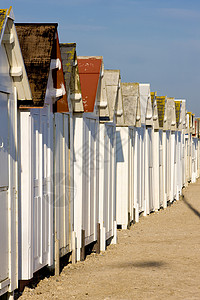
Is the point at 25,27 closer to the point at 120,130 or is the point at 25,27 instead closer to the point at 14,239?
the point at 14,239

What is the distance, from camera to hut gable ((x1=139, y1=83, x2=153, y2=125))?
19344mm

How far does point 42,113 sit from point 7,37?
1725mm

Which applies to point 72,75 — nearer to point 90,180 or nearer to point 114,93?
point 90,180

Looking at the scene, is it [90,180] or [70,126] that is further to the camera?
[90,180]

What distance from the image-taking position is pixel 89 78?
1191 centimetres

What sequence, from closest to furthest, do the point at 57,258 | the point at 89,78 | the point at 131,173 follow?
the point at 57,258 → the point at 89,78 → the point at 131,173

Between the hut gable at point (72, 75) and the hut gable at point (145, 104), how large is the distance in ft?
27.8

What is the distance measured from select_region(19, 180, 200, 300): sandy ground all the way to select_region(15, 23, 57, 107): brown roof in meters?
2.74

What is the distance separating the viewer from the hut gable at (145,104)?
63.5 ft

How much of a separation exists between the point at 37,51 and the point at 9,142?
1.49 metres

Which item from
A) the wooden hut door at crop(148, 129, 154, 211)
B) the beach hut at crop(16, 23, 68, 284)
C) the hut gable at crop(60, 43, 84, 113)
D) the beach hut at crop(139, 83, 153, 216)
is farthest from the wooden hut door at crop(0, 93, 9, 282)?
the wooden hut door at crop(148, 129, 154, 211)

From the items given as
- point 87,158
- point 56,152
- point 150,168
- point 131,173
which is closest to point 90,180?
point 87,158

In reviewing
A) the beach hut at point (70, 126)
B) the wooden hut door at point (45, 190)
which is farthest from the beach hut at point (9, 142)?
the beach hut at point (70, 126)

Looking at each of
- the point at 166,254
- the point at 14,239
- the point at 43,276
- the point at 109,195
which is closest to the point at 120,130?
the point at 109,195
